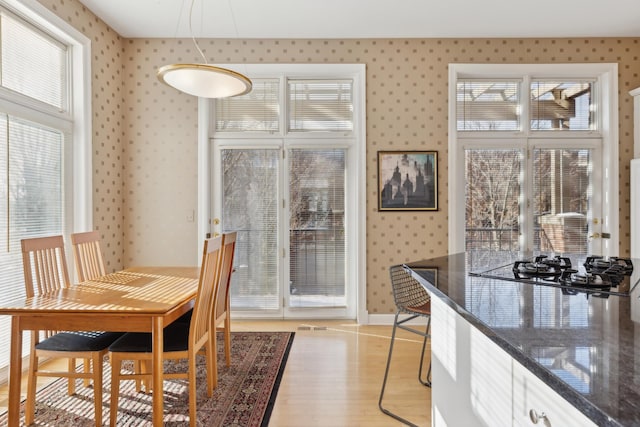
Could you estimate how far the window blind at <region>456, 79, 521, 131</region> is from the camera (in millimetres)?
3912

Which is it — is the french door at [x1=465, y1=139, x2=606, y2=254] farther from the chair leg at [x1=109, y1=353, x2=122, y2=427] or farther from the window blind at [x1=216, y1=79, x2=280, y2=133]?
the chair leg at [x1=109, y1=353, x2=122, y2=427]

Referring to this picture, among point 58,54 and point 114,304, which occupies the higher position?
point 58,54

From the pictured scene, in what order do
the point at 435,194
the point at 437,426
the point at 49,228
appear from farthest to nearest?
the point at 435,194, the point at 49,228, the point at 437,426

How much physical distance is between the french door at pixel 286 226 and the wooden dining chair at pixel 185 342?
1.72 m

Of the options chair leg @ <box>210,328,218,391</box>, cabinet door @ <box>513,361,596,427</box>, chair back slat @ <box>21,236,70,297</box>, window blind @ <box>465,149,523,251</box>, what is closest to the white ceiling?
window blind @ <box>465,149,523,251</box>

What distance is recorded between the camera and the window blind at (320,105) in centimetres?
396

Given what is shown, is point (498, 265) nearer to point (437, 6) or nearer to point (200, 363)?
point (200, 363)

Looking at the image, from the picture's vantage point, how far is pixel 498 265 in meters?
1.70

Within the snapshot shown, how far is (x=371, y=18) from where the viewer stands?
346cm

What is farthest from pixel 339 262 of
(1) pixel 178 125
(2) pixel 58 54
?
(2) pixel 58 54

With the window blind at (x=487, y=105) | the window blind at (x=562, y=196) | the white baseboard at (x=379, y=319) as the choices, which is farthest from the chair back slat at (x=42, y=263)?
the window blind at (x=562, y=196)

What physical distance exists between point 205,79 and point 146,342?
1592mm

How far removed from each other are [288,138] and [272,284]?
160 centimetres

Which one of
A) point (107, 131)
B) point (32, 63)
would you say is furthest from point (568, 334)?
point (107, 131)
